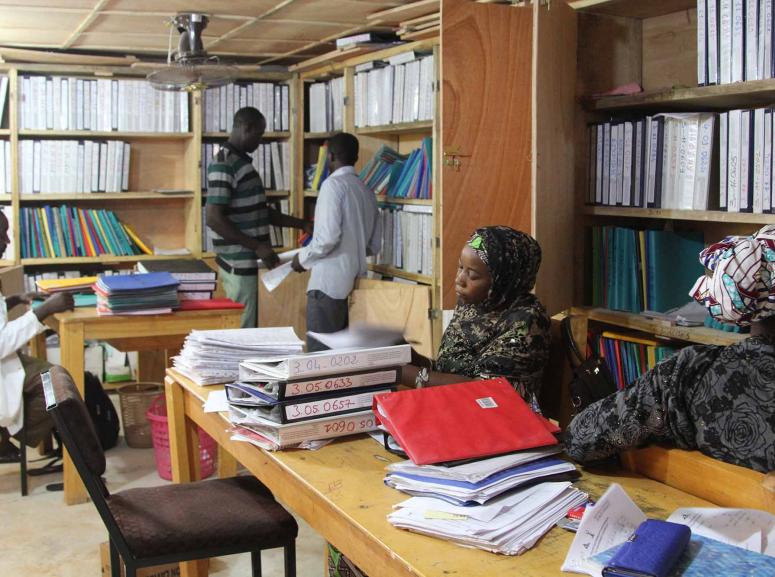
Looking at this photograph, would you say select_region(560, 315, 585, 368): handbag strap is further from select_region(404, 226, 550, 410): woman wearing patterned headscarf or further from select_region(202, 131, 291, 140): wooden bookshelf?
select_region(202, 131, 291, 140): wooden bookshelf

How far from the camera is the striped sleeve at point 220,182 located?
4.90 metres

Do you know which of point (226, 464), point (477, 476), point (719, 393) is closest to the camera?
point (477, 476)

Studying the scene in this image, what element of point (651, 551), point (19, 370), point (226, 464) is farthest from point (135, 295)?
point (651, 551)

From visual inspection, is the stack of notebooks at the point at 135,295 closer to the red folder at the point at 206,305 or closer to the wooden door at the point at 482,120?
the red folder at the point at 206,305

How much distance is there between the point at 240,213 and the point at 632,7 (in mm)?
2678

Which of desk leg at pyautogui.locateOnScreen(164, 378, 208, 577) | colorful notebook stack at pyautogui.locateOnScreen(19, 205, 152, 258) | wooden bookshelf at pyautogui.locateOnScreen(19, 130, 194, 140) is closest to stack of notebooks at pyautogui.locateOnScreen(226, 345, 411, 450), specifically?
desk leg at pyautogui.locateOnScreen(164, 378, 208, 577)

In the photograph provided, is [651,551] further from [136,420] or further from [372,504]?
[136,420]

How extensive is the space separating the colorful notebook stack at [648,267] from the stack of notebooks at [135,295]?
1804mm

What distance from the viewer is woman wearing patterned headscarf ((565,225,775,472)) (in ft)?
5.34

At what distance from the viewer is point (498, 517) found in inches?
57.6

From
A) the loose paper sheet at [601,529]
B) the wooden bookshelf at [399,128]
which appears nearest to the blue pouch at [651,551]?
the loose paper sheet at [601,529]

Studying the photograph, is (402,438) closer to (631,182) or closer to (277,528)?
(277,528)

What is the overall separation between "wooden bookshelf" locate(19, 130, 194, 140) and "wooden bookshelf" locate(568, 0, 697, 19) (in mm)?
3434

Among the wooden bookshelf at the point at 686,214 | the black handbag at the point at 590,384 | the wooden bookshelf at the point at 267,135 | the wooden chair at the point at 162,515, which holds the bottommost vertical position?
the wooden chair at the point at 162,515
